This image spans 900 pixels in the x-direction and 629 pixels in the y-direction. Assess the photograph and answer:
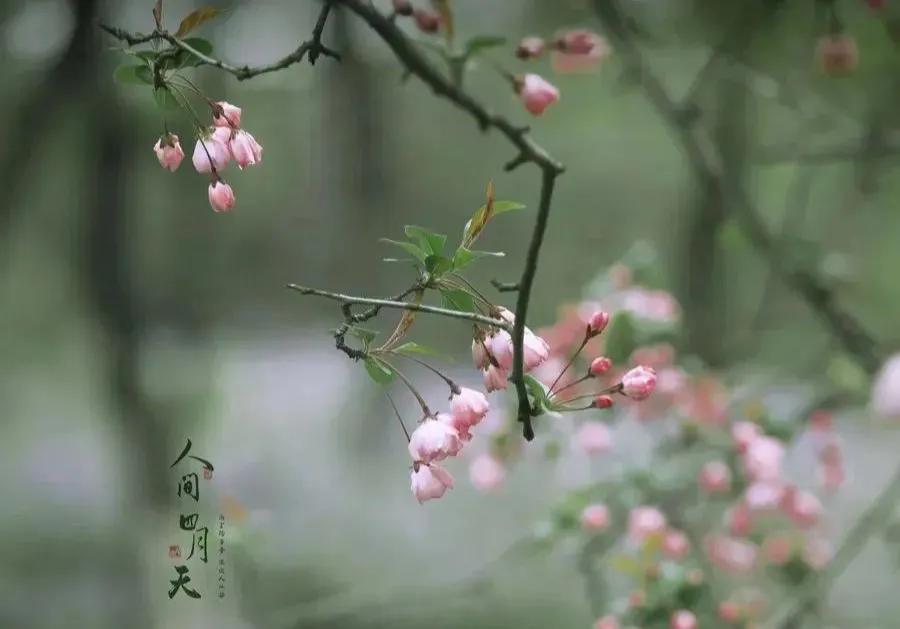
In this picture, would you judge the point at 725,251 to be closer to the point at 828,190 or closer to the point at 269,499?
the point at 828,190

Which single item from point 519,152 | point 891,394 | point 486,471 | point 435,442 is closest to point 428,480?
point 435,442

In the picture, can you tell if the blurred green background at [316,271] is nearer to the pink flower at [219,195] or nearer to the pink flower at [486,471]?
the pink flower at [486,471]

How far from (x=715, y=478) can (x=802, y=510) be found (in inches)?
4.1

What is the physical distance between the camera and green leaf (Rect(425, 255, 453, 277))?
43cm

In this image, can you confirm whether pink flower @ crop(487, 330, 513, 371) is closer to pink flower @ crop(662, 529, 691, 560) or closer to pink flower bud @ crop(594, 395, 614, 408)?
pink flower bud @ crop(594, 395, 614, 408)

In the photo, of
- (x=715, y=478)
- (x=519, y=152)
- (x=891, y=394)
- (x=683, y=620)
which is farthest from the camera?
(x=715, y=478)

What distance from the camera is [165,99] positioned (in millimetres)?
458

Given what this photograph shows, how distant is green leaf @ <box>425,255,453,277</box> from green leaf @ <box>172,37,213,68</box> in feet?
0.50

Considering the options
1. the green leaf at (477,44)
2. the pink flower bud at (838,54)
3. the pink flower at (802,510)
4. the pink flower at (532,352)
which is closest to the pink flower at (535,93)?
the green leaf at (477,44)

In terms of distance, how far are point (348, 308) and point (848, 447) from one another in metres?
0.67

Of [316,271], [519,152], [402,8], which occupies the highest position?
[316,271]

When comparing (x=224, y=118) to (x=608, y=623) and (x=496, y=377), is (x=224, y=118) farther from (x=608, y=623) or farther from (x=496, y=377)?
(x=608, y=623)

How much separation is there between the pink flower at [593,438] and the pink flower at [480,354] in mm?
433

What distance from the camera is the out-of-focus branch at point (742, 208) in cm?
84
